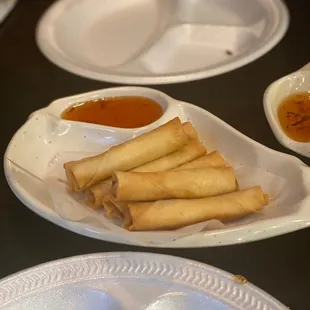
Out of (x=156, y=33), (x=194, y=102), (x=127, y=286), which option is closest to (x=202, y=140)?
(x=194, y=102)

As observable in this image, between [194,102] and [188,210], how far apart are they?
1.29ft

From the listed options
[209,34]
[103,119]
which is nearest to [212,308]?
[103,119]

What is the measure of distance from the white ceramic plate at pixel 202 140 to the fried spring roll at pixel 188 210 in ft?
0.07

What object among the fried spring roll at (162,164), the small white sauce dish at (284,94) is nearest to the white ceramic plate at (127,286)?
the fried spring roll at (162,164)

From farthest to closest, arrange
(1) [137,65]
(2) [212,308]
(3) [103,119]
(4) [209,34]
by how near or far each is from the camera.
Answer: (4) [209,34] → (1) [137,65] → (3) [103,119] → (2) [212,308]

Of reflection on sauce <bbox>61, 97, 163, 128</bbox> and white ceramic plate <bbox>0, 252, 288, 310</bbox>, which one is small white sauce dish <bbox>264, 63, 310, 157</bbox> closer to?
reflection on sauce <bbox>61, 97, 163, 128</bbox>

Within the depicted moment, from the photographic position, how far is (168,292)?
0.85 meters

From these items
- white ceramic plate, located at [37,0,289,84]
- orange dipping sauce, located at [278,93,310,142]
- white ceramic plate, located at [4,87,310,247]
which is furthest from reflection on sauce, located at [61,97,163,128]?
orange dipping sauce, located at [278,93,310,142]

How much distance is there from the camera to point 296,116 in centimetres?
124

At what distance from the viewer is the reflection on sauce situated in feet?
4.03

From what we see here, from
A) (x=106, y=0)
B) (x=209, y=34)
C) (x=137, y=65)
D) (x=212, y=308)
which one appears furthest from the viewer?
(x=106, y=0)

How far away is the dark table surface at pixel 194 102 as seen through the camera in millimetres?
875

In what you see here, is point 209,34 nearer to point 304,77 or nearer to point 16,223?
point 304,77

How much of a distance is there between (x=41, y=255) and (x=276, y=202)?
1.45 feet
